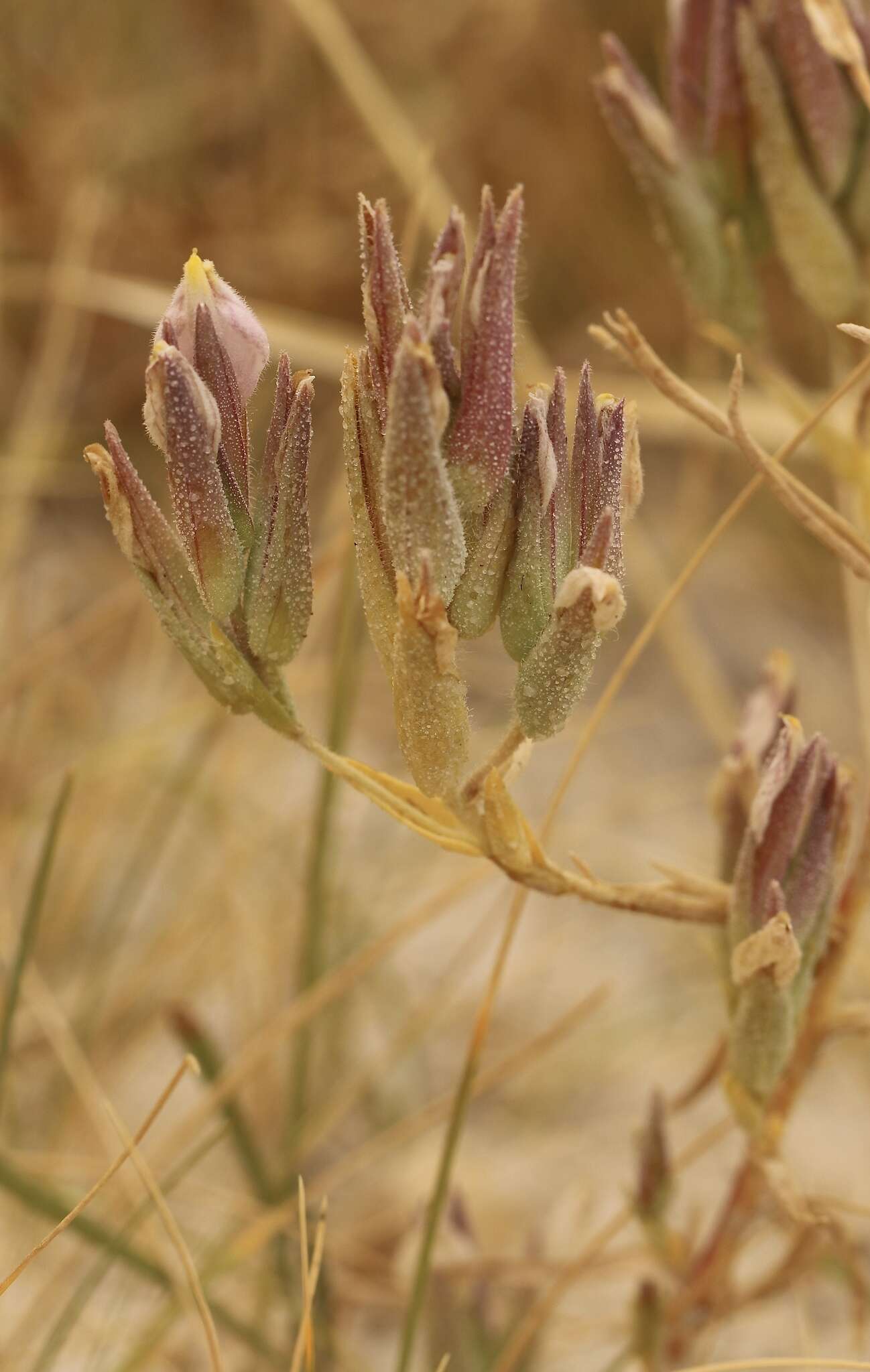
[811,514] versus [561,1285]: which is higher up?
[811,514]

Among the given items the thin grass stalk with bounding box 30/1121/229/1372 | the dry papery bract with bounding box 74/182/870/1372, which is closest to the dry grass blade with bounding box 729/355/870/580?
the dry papery bract with bounding box 74/182/870/1372

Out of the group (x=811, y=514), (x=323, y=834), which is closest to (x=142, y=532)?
(x=811, y=514)

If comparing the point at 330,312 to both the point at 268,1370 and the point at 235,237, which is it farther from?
the point at 268,1370

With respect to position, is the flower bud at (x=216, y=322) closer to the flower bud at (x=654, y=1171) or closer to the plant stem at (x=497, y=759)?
the plant stem at (x=497, y=759)

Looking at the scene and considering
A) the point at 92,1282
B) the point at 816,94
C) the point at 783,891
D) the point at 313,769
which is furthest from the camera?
the point at 313,769

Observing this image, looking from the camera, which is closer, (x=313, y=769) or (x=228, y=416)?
(x=228, y=416)

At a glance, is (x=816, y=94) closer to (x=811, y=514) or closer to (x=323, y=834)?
(x=811, y=514)

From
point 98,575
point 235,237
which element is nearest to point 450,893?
point 98,575

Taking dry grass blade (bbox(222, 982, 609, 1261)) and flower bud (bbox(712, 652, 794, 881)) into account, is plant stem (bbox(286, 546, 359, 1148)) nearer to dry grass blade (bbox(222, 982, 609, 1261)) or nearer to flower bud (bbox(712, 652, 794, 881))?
dry grass blade (bbox(222, 982, 609, 1261))
